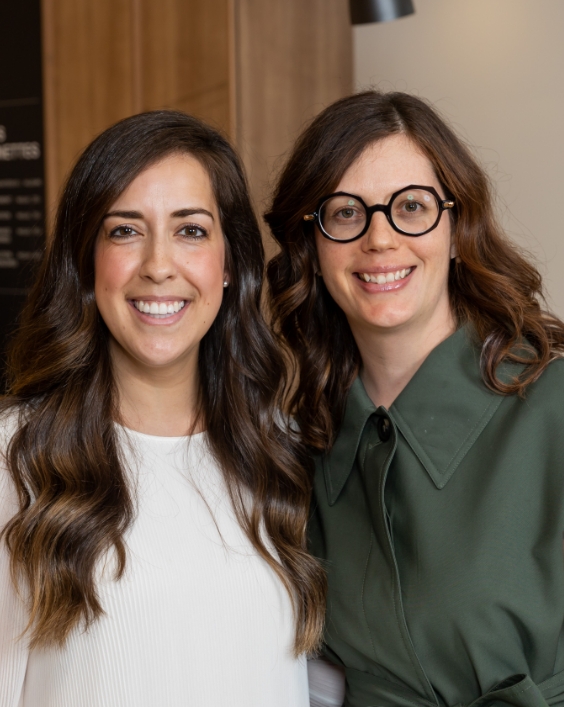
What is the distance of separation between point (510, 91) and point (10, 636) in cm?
273

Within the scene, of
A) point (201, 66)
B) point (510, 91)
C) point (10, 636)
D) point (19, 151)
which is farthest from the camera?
point (19, 151)

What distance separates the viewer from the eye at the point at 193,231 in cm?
178

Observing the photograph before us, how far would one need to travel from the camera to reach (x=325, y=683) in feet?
6.13

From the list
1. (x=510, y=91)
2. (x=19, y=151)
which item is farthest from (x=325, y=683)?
(x=19, y=151)

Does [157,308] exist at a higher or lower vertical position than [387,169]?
lower

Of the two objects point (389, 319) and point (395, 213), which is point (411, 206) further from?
point (389, 319)

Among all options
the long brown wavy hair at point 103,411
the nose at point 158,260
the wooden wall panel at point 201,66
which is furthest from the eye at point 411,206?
the wooden wall panel at point 201,66

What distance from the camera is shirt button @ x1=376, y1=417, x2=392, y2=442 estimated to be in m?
1.82

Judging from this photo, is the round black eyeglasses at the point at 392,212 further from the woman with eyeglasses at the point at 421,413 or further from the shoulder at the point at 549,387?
the shoulder at the point at 549,387

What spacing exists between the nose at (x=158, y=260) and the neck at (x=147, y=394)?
211mm

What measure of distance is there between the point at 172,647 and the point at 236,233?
34.1 inches

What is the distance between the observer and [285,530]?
1826 mm

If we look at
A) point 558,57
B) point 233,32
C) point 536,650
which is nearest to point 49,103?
point 233,32

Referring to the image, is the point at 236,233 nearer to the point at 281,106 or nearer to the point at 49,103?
the point at 281,106
